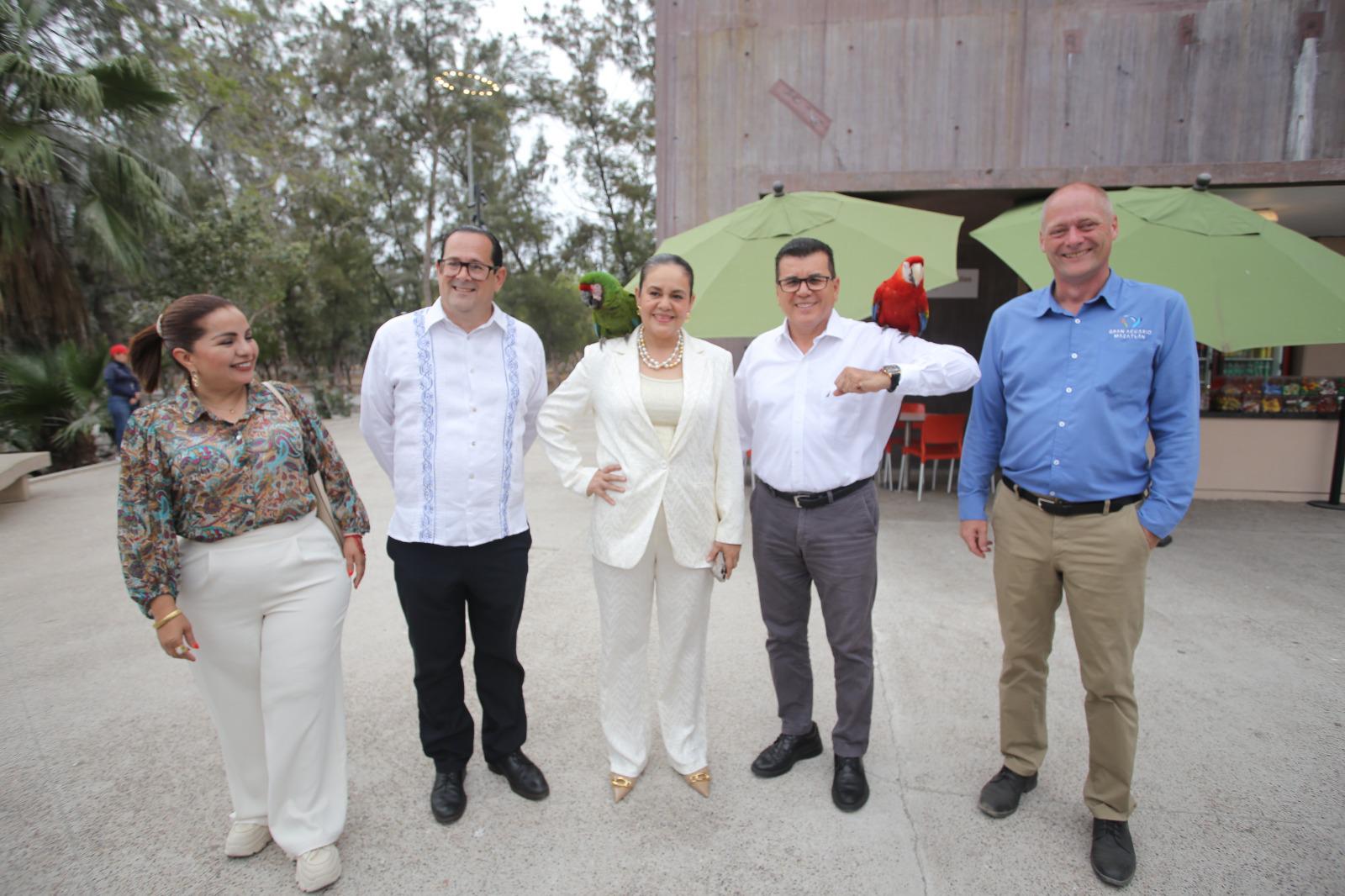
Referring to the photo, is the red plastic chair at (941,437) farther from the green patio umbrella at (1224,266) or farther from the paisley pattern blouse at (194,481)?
the paisley pattern blouse at (194,481)

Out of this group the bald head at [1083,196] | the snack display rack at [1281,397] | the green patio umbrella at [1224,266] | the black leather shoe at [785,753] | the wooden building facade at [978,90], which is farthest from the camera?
the wooden building facade at [978,90]

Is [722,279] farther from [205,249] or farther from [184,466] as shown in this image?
[205,249]

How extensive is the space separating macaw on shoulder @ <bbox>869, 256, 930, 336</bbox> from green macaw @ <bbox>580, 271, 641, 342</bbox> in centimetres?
92

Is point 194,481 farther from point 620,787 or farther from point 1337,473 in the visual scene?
point 1337,473

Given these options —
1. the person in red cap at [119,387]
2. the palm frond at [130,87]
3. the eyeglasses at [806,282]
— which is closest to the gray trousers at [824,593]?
the eyeglasses at [806,282]

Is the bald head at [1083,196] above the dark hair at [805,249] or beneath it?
above

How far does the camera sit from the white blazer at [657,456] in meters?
2.51

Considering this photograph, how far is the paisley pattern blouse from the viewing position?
→ 2.09 m

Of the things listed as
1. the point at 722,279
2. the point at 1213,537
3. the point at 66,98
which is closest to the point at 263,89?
the point at 66,98

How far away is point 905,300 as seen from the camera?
2.63 m

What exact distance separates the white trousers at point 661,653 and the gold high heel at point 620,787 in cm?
3

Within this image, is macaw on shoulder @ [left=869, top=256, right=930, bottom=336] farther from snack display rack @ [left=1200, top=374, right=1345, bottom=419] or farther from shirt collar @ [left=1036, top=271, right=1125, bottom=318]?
snack display rack @ [left=1200, top=374, right=1345, bottom=419]

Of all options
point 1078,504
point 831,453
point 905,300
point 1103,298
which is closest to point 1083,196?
point 1103,298

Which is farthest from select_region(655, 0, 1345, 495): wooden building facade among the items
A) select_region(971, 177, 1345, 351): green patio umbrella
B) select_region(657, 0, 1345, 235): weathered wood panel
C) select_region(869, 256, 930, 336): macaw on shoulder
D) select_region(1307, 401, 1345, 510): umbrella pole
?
select_region(869, 256, 930, 336): macaw on shoulder
